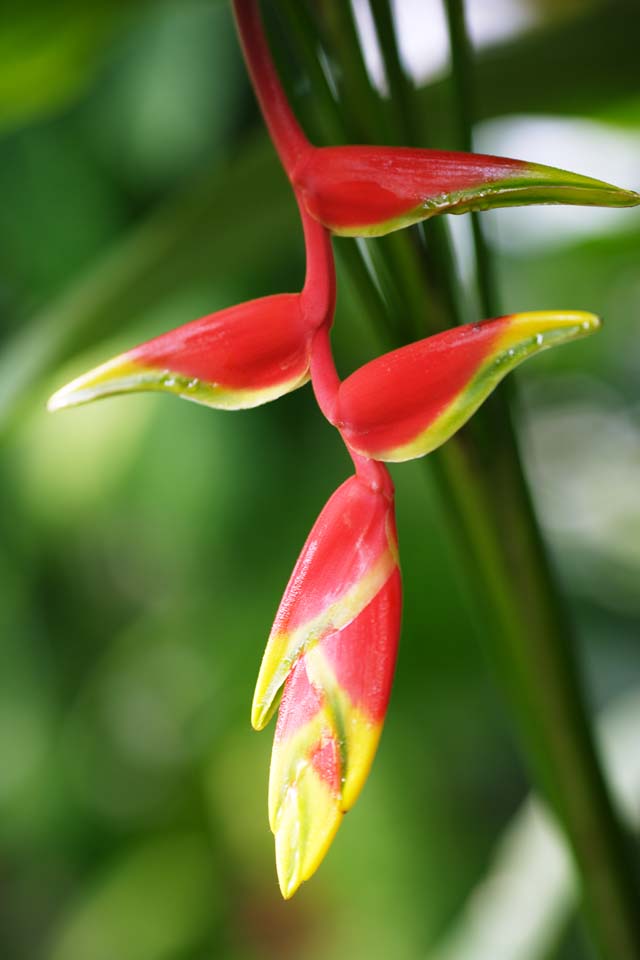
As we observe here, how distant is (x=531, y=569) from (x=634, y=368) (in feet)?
2.72

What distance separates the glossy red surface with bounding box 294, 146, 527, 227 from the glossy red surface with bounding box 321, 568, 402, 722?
0.16ft

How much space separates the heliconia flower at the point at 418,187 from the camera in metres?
0.12

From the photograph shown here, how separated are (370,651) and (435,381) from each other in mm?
35

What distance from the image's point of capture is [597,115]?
34cm

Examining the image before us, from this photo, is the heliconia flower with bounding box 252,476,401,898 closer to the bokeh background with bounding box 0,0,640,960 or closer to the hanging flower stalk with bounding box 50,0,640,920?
the hanging flower stalk with bounding box 50,0,640,920

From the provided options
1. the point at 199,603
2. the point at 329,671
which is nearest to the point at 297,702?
the point at 329,671

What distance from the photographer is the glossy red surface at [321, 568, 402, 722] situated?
12 centimetres

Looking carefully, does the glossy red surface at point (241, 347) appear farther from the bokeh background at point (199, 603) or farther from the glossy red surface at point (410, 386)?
the bokeh background at point (199, 603)

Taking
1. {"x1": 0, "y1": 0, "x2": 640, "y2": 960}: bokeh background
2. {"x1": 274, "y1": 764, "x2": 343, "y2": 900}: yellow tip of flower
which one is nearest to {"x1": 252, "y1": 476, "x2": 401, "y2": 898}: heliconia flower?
{"x1": 274, "y1": 764, "x2": 343, "y2": 900}: yellow tip of flower

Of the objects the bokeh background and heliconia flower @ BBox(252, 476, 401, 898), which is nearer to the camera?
heliconia flower @ BBox(252, 476, 401, 898)

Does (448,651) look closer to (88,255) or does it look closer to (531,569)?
(88,255)

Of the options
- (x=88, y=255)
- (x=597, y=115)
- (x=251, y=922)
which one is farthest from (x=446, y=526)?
(x=251, y=922)

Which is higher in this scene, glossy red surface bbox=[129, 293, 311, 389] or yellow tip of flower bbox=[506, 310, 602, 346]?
glossy red surface bbox=[129, 293, 311, 389]

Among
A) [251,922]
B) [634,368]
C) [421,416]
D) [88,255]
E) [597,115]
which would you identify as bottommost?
[251,922]
